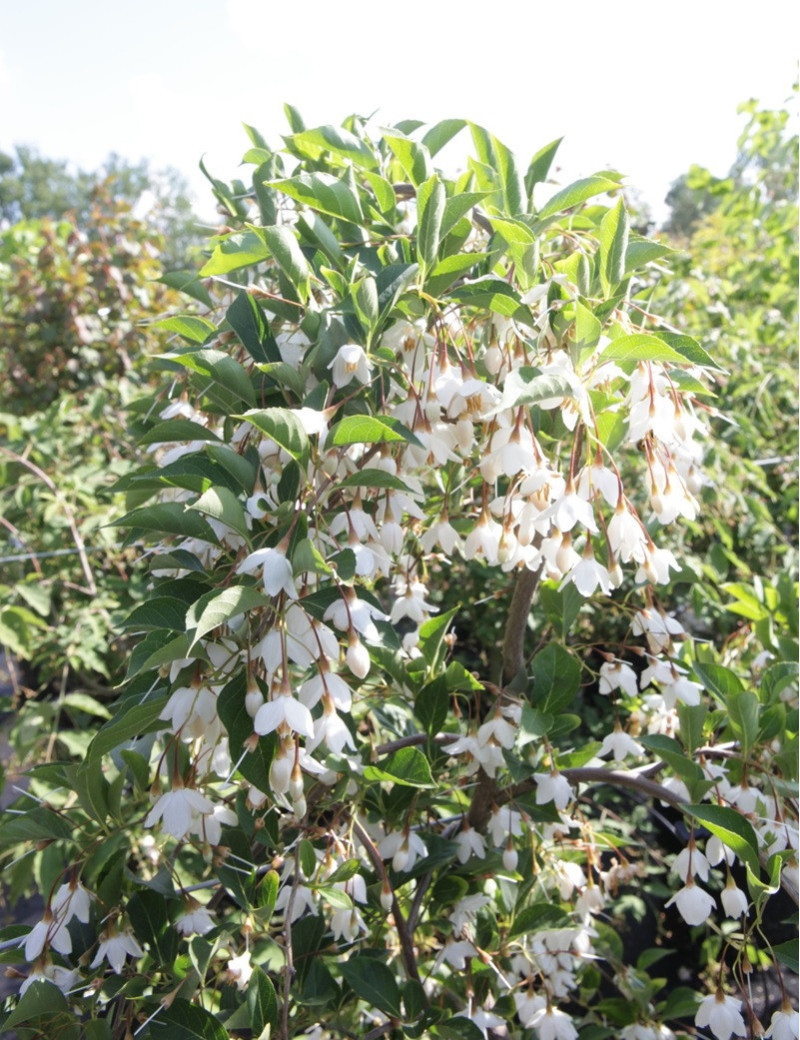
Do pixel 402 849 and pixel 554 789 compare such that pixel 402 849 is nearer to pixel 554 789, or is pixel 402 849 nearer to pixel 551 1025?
pixel 554 789

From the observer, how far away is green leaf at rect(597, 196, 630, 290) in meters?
0.78

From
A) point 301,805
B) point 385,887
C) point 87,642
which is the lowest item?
point 87,642

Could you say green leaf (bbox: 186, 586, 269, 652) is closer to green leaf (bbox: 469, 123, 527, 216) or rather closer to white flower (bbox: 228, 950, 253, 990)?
white flower (bbox: 228, 950, 253, 990)

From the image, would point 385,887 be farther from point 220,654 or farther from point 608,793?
point 608,793

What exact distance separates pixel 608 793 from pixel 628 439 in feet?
5.38

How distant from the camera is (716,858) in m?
0.94

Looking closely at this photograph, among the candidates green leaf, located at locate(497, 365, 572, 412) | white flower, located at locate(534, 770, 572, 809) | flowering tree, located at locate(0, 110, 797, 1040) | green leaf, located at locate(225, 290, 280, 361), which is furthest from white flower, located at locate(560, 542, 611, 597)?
green leaf, located at locate(225, 290, 280, 361)

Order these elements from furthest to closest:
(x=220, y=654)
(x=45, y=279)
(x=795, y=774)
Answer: (x=45, y=279), (x=795, y=774), (x=220, y=654)

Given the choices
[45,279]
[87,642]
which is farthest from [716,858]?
[45,279]

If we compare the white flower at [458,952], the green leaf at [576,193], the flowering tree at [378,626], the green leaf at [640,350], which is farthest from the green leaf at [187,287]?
the white flower at [458,952]

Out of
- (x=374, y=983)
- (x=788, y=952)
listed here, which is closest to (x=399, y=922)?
(x=374, y=983)

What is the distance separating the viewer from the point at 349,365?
766mm

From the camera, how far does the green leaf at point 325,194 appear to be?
830 millimetres

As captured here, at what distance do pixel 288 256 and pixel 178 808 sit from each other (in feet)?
1.81
